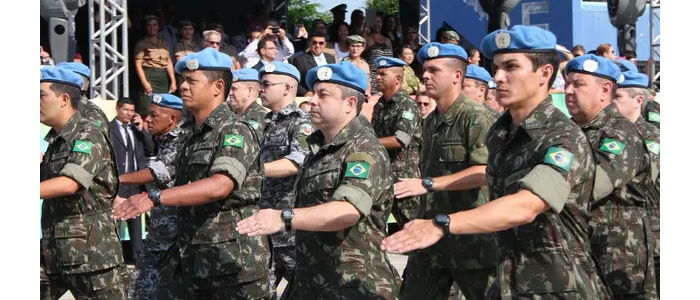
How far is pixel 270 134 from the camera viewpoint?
9312 mm

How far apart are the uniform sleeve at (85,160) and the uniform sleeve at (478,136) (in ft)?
7.66

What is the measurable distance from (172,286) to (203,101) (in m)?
1.15

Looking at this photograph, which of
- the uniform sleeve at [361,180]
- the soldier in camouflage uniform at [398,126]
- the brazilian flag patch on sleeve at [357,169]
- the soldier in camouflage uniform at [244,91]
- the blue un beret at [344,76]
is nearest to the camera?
the uniform sleeve at [361,180]

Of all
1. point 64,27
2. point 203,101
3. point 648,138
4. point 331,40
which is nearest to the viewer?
point 203,101

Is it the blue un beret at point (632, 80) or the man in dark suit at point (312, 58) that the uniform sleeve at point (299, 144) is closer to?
the blue un beret at point (632, 80)

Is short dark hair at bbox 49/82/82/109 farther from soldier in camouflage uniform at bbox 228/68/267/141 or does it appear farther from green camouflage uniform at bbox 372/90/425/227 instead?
green camouflage uniform at bbox 372/90/425/227

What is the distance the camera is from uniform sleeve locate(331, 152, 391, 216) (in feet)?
18.0

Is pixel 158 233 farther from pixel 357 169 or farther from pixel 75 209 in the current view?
pixel 357 169

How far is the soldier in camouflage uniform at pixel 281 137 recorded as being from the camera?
9.06m

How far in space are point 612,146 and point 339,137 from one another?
5.54 feet

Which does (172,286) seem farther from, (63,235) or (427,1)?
(427,1)

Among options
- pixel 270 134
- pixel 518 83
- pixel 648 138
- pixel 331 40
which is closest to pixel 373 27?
pixel 331 40

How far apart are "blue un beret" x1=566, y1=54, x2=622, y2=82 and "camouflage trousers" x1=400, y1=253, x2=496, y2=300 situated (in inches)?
54.2

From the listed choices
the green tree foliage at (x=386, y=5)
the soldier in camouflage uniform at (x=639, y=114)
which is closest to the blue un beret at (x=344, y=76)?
the soldier in camouflage uniform at (x=639, y=114)
